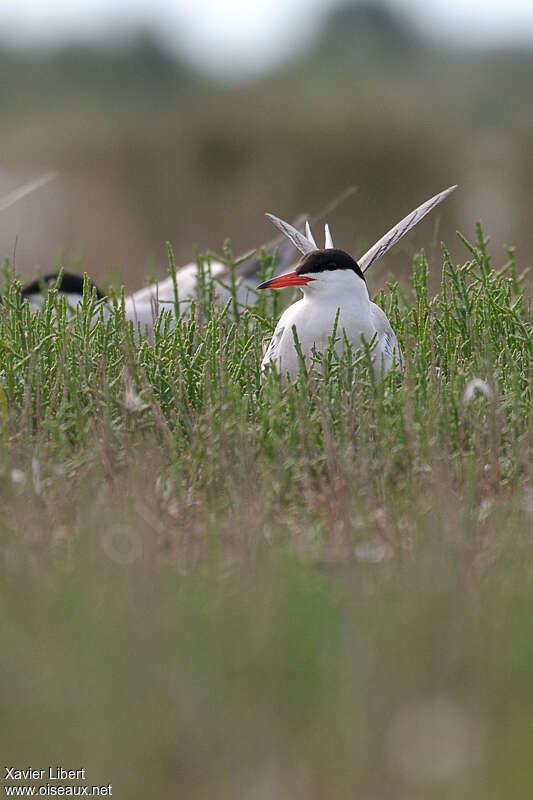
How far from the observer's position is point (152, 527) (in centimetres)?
254

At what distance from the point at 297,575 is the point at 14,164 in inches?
613

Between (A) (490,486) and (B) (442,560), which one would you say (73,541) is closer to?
(B) (442,560)

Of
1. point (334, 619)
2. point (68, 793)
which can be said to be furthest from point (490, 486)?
point (68, 793)

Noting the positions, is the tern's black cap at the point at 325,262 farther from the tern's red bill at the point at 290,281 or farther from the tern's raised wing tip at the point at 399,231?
the tern's raised wing tip at the point at 399,231

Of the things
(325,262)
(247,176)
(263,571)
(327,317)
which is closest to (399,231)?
(325,262)

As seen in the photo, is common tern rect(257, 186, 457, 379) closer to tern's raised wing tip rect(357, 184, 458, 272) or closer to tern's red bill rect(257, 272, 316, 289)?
tern's red bill rect(257, 272, 316, 289)

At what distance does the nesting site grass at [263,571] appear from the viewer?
1.79m

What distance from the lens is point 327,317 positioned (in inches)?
141

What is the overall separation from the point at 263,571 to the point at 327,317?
150 centimetres

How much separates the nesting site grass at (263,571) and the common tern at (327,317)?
3.3 inches

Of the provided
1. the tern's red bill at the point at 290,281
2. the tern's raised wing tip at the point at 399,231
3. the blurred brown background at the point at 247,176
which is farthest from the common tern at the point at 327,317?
the blurred brown background at the point at 247,176

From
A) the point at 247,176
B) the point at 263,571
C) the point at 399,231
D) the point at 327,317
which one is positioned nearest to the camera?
the point at 263,571

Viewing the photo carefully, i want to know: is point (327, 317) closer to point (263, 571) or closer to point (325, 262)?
point (325, 262)

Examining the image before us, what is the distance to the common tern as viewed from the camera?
3549 millimetres
